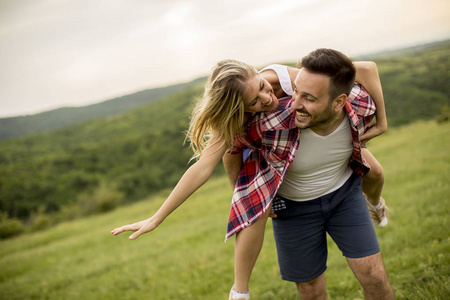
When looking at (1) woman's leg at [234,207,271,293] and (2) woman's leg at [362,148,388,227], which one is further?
(2) woman's leg at [362,148,388,227]

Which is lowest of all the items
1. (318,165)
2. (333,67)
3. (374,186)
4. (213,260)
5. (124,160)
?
(124,160)

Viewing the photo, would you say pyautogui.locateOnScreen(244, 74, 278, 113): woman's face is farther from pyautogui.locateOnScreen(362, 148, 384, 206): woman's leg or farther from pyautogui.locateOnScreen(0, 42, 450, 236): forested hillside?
pyautogui.locateOnScreen(0, 42, 450, 236): forested hillside

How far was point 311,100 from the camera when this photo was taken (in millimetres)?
2447

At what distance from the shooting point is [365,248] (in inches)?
103

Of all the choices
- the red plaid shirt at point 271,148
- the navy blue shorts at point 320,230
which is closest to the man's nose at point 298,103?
the red plaid shirt at point 271,148

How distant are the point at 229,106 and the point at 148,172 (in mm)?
45806

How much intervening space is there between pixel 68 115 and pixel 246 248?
108 metres

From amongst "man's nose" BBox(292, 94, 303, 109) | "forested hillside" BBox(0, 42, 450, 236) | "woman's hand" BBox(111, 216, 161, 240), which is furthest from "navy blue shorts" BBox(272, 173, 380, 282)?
"forested hillside" BBox(0, 42, 450, 236)

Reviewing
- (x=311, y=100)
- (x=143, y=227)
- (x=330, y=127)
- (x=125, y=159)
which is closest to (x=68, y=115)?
(x=125, y=159)

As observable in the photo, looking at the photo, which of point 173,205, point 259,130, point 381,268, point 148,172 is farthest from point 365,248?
point 148,172

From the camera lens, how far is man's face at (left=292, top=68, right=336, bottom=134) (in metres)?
2.42

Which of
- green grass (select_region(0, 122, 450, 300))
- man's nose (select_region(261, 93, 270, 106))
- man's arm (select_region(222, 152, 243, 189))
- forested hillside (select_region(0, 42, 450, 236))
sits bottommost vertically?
forested hillside (select_region(0, 42, 450, 236))

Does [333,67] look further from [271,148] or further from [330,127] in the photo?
[271,148]

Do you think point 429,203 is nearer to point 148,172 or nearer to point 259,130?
point 259,130
